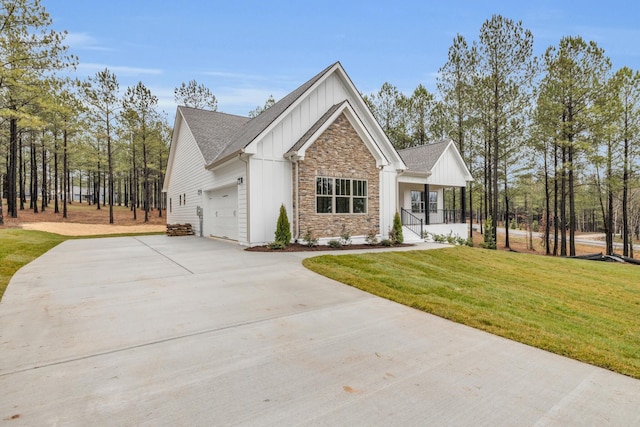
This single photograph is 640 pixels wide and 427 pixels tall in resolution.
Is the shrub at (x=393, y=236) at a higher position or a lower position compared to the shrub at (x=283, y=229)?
lower

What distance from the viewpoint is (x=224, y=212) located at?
46.3 feet

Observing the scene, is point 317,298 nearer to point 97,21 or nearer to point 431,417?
point 431,417

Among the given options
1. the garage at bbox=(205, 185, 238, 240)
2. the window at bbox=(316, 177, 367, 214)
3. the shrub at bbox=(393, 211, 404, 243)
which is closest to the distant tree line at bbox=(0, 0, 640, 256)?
the shrub at bbox=(393, 211, 404, 243)

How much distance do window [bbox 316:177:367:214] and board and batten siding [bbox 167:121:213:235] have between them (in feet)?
19.9

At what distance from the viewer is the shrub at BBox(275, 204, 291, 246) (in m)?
10.9

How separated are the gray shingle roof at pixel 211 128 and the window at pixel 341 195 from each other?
6392 mm

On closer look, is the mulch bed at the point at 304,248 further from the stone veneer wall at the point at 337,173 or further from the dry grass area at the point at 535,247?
the dry grass area at the point at 535,247

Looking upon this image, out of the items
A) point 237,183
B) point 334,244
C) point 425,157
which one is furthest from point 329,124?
point 425,157

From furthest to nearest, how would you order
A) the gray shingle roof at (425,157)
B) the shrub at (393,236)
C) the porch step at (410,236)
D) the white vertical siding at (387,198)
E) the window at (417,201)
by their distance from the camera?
the window at (417,201), the gray shingle roof at (425,157), the porch step at (410,236), the white vertical siding at (387,198), the shrub at (393,236)

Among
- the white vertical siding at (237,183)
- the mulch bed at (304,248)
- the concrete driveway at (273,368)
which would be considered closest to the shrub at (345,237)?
the mulch bed at (304,248)

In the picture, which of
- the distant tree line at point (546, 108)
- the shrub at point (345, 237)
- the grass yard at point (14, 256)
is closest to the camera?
the grass yard at point (14, 256)

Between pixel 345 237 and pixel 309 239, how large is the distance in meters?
1.62

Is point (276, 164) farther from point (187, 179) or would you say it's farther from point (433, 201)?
point (433, 201)

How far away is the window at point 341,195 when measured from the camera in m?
11.9
